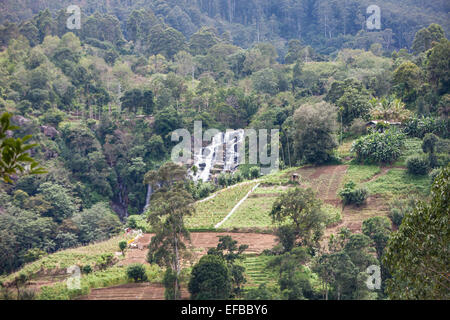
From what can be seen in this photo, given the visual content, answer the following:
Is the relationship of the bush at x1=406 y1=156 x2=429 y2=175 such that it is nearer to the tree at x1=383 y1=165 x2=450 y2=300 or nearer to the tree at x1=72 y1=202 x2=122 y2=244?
the tree at x1=383 y1=165 x2=450 y2=300

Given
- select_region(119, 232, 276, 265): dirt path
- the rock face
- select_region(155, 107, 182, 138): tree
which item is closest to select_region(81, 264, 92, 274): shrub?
select_region(119, 232, 276, 265): dirt path

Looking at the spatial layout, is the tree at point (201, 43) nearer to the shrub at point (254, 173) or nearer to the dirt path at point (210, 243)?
the shrub at point (254, 173)

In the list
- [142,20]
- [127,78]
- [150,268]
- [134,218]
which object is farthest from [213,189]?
[142,20]

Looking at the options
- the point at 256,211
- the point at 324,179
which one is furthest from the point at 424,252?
the point at 324,179

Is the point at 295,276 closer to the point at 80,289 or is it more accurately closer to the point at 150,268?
the point at 150,268

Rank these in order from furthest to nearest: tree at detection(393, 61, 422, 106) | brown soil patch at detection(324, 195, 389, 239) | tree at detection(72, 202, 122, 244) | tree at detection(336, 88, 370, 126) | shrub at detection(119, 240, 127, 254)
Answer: tree at detection(393, 61, 422, 106), tree at detection(336, 88, 370, 126), tree at detection(72, 202, 122, 244), brown soil patch at detection(324, 195, 389, 239), shrub at detection(119, 240, 127, 254)

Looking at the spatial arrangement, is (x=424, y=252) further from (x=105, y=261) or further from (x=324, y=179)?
(x=324, y=179)

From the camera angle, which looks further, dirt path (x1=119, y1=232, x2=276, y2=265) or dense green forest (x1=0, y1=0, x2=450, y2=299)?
dense green forest (x1=0, y1=0, x2=450, y2=299)
